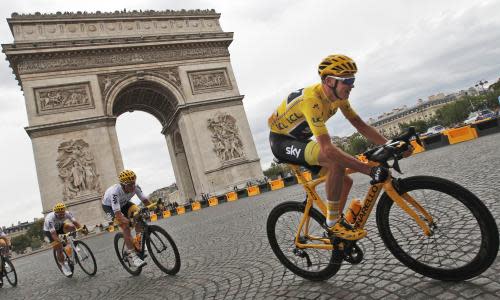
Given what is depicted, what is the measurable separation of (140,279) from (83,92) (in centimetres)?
2196

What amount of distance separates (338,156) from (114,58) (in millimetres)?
25835

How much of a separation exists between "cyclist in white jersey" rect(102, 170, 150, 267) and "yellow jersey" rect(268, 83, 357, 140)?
8.82 ft

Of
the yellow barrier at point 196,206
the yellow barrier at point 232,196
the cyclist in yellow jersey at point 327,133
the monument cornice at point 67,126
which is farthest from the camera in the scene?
the yellow barrier at point 196,206

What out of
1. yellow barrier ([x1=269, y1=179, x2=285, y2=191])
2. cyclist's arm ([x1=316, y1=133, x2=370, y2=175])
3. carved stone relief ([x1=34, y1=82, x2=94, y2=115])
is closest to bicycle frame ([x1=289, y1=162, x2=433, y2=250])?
cyclist's arm ([x1=316, y1=133, x2=370, y2=175])

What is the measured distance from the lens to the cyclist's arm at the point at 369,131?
119 inches

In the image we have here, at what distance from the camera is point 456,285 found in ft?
8.12

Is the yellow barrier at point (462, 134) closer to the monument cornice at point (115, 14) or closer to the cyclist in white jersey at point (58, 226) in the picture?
the cyclist in white jersey at point (58, 226)

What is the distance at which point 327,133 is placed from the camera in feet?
8.96

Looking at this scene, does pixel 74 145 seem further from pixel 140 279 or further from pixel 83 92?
pixel 140 279

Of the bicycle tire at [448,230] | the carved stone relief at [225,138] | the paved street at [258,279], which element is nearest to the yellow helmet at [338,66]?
the bicycle tire at [448,230]

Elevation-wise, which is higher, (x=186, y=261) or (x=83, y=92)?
(x=83, y=92)

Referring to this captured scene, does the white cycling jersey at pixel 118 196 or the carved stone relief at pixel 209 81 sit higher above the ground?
the carved stone relief at pixel 209 81

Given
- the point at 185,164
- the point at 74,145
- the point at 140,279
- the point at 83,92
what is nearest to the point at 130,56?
the point at 83,92

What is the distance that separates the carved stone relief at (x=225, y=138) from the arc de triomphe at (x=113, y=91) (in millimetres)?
69
